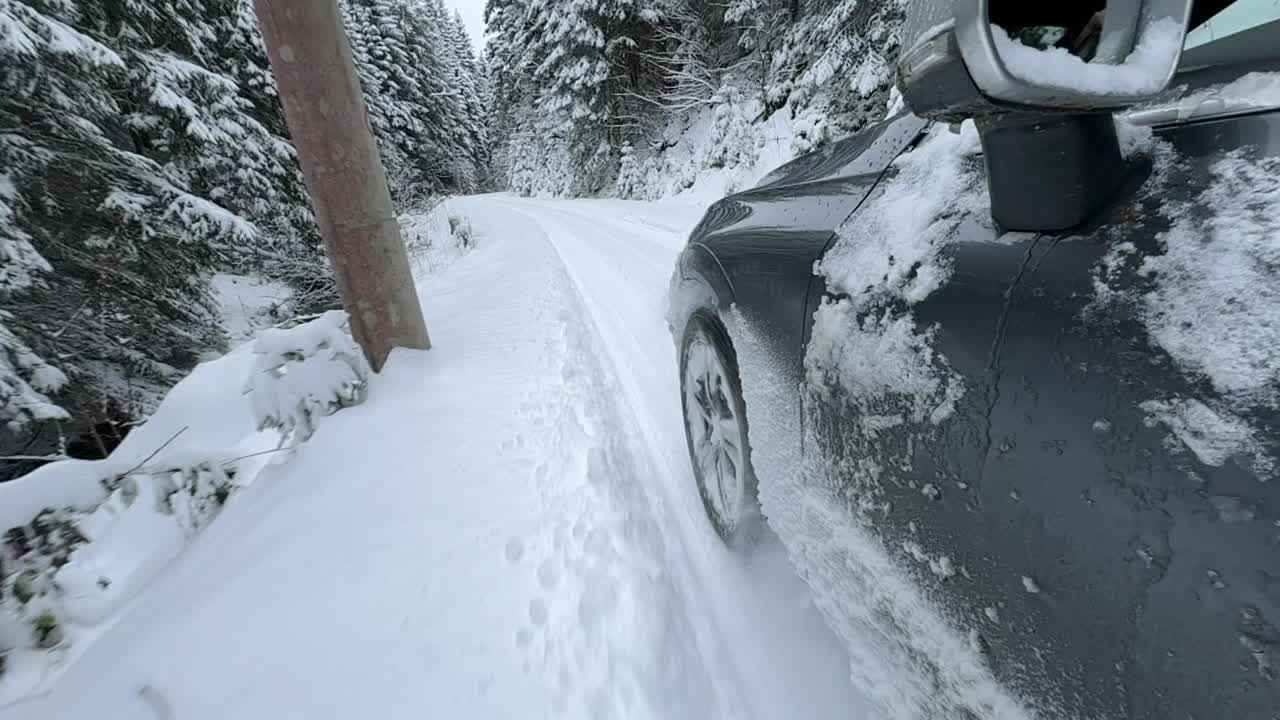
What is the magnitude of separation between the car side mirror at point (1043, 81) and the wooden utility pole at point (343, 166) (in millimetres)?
3199

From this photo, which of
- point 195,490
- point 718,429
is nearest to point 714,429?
point 718,429

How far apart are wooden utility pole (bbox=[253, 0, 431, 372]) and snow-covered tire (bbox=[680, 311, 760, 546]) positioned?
6.96 feet

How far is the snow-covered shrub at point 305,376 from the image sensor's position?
278 centimetres

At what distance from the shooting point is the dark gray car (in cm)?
55

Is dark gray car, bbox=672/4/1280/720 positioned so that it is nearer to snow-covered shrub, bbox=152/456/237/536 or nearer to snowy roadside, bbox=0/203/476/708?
snowy roadside, bbox=0/203/476/708

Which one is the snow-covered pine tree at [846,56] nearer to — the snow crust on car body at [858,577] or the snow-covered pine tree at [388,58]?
the snow crust on car body at [858,577]

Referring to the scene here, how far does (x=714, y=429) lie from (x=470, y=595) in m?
1.11

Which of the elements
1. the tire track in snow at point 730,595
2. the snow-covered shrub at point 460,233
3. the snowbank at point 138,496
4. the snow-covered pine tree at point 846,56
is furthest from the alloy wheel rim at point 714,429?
the snow-covered shrub at point 460,233

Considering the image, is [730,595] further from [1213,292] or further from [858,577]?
[1213,292]

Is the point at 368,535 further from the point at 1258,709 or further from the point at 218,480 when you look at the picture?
the point at 1258,709

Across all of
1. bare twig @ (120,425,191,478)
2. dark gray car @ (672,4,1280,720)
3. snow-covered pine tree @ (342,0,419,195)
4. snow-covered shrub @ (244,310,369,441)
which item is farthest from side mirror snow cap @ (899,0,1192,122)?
snow-covered pine tree @ (342,0,419,195)

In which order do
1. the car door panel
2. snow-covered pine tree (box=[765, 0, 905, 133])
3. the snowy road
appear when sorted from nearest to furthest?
the car door panel
the snowy road
snow-covered pine tree (box=[765, 0, 905, 133])

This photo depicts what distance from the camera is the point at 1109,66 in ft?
2.02

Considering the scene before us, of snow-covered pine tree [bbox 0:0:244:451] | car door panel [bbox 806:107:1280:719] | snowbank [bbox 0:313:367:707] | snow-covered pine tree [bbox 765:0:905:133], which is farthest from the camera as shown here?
snow-covered pine tree [bbox 765:0:905:133]
